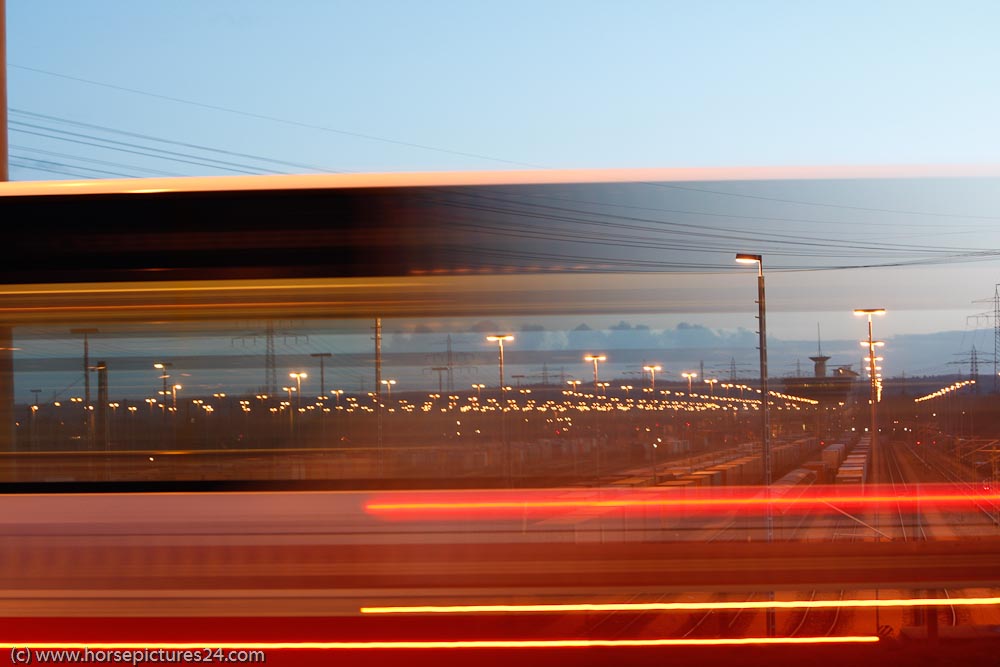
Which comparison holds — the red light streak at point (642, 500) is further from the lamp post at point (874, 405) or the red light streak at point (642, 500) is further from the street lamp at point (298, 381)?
the street lamp at point (298, 381)

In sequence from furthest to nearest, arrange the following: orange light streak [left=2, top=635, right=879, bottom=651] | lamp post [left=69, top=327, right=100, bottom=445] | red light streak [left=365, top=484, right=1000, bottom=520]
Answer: lamp post [left=69, top=327, right=100, bottom=445], red light streak [left=365, top=484, right=1000, bottom=520], orange light streak [left=2, top=635, right=879, bottom=651]

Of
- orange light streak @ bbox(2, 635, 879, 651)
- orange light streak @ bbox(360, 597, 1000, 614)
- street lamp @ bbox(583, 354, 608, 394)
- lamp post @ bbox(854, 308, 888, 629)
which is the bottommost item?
orange light streak @ bbox(2, 635, 879, 651)

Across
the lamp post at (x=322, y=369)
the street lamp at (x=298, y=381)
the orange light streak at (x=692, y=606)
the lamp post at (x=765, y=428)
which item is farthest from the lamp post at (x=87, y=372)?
the lamp post at (x=765, y=428)

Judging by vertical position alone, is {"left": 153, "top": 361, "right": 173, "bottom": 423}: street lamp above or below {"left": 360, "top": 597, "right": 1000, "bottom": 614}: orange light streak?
above

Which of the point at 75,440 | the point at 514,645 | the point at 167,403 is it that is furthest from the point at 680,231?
the point at 75,440

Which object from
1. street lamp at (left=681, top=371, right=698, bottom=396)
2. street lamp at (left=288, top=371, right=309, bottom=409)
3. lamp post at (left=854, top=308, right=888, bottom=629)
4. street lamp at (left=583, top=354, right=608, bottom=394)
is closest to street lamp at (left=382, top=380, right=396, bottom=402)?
street lamp at (left=288, top=371, right=309, bottom=409)

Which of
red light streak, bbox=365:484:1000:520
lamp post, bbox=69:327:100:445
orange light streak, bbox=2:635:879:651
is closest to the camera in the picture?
orange light streak, bbox=2:635:879:651

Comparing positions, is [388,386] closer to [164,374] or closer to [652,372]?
[164,374]

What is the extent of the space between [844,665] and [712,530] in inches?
37.4

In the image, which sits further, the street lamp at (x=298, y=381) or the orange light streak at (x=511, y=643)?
the street lamp at (x=298, y=381)

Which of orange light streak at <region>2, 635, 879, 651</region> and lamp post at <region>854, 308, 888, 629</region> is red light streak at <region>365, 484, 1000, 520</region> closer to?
lamp post at <region>854, 308, 888, 629</region>

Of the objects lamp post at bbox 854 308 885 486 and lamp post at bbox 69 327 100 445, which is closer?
lamp post at bbox 854 308 885 486

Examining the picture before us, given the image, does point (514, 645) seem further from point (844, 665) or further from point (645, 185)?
point (645, 185)

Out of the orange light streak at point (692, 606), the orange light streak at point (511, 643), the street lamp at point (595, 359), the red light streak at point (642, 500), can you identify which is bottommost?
the orange light streak at point (511, 643)
